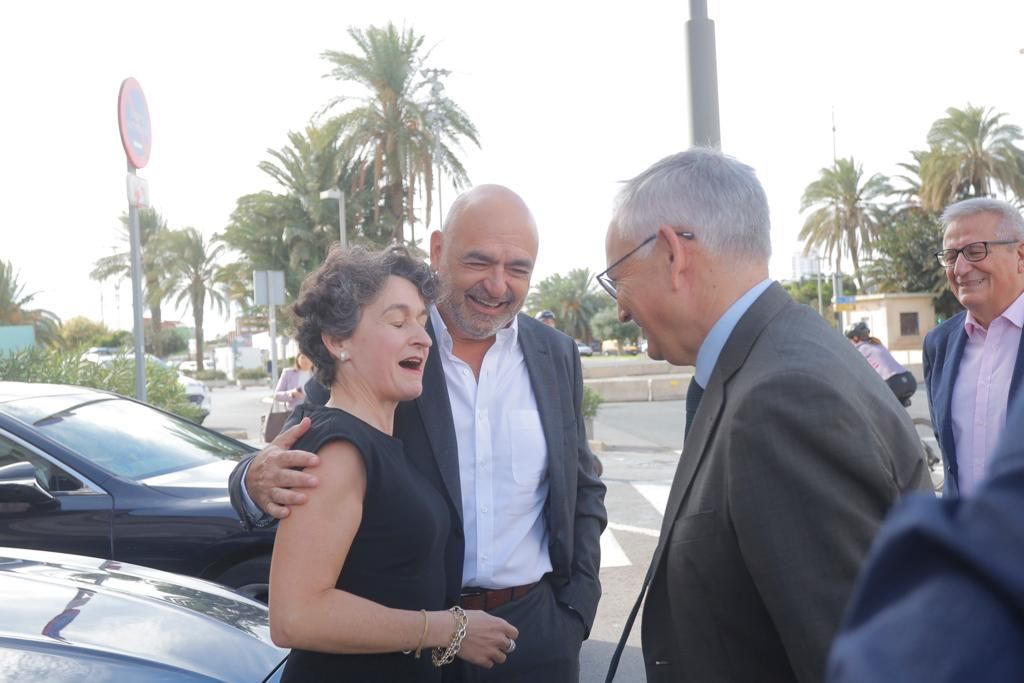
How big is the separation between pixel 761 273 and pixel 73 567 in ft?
8.69

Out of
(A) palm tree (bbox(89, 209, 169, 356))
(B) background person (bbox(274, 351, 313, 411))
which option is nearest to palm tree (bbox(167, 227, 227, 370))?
(A) palm tree (bbox(89, 209, 169, 356))

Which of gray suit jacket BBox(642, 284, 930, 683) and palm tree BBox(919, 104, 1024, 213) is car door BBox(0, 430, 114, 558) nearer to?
gray suit jacket BBox(642, 284, 930, 683)

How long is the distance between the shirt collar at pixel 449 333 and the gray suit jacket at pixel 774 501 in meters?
1.29

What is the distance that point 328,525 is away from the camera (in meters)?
2.02

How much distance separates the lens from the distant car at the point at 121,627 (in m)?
2.39

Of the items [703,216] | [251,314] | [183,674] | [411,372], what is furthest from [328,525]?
[251,314]

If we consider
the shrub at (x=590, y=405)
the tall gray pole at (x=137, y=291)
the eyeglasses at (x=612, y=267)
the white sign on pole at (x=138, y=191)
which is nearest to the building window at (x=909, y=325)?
the shrub at (x=590, y=405)

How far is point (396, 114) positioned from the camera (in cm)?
2967

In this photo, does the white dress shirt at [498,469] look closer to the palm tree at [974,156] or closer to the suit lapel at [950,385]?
the suit lapel at [950,385]

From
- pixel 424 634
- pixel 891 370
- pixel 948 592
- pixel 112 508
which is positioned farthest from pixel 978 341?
pixel 891 370

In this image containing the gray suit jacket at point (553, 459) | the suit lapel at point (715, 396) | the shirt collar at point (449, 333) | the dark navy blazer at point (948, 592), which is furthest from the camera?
the shirt collar at point (449, 333)

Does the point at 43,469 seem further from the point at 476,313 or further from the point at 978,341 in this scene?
the point at 978,341

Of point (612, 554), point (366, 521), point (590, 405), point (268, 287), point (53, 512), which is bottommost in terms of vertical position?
point (612, 554)

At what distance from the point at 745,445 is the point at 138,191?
6451 millimetres
